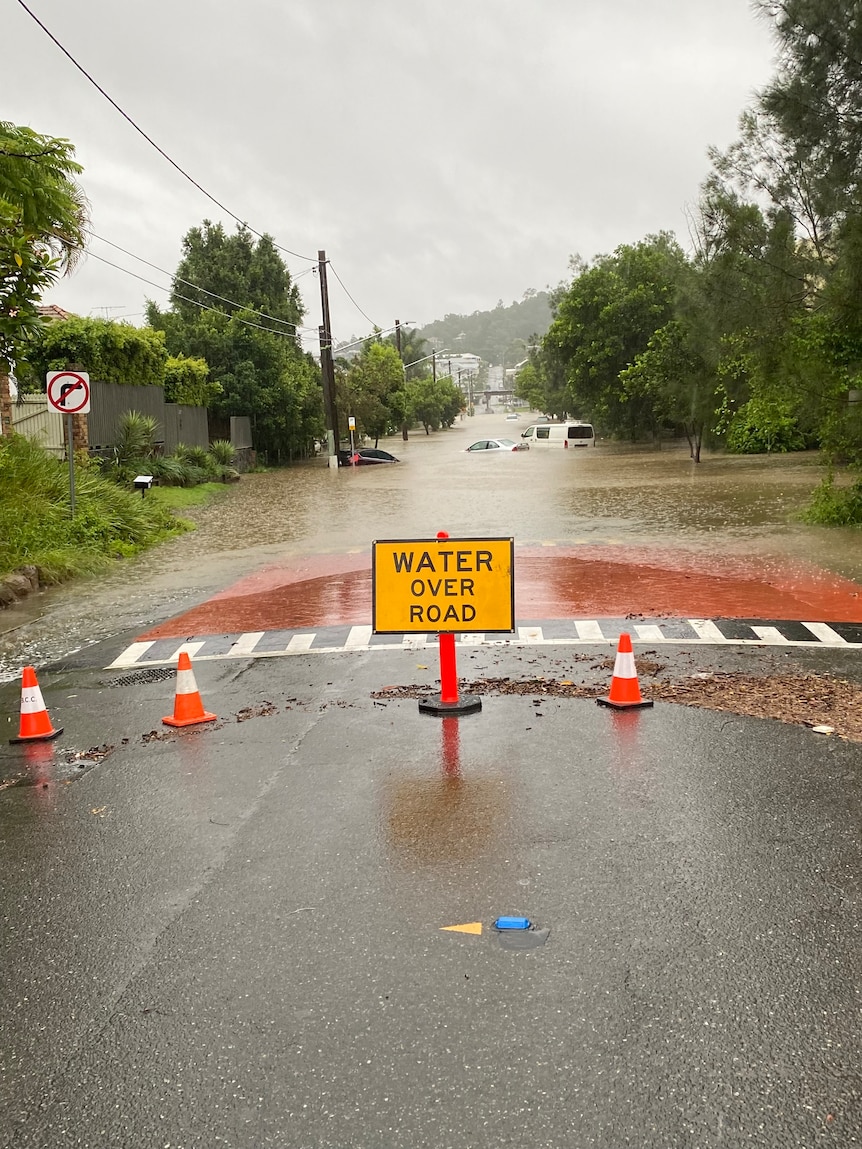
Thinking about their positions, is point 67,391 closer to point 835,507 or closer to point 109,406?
point 109,406

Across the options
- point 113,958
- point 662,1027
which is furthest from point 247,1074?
point 662,1027

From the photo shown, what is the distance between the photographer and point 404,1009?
3461 mm

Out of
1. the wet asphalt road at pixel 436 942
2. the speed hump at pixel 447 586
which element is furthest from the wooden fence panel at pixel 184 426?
the wet asphalt road at pixel 436 942

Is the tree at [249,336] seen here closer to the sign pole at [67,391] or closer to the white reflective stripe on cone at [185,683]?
the sign pole at [67,391]

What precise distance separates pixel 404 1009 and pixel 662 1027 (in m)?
0.83

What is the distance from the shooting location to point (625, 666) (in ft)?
23.5

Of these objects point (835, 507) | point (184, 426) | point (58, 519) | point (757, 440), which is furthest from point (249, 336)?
point (835, 507)

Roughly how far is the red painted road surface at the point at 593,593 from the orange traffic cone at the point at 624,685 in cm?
347

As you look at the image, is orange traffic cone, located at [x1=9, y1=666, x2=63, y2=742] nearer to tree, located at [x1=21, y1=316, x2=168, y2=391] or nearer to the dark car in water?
tree, located at [x1=21, y1=316, x2=168, y2=391]

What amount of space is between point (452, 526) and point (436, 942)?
16428 mm

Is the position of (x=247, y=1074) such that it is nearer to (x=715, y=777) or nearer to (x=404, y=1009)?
(x=404, y=1009)

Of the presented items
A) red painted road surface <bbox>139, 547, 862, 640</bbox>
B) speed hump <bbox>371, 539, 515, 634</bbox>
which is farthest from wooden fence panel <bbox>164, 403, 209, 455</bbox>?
speed hump <bbox>371, 539, 515, 634</bbox>

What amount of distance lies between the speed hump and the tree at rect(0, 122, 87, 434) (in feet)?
16.6

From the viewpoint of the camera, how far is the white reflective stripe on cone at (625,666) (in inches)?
281
